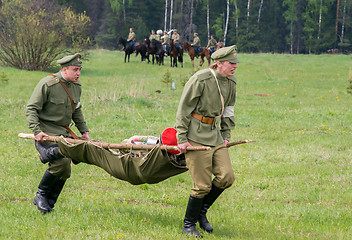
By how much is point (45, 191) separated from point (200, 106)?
2.32m

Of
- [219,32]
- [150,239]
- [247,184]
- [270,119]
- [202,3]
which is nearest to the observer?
[150,239]

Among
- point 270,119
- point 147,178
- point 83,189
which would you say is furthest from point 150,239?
point 270,119

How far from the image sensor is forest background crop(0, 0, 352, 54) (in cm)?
5972

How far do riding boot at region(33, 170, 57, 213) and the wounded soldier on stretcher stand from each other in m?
0.24

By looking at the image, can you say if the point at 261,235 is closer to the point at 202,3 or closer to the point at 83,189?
the point at 83,189

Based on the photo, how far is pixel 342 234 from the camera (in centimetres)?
542

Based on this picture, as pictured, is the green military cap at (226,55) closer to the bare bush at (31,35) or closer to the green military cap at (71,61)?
the green military cap at (71,61)

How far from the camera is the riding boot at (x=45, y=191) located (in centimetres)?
580

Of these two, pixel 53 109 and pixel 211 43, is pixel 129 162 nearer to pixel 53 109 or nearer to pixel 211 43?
pixel 53 109

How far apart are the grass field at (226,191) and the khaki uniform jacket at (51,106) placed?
3.57ft

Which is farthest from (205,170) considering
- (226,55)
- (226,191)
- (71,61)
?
(226,191)

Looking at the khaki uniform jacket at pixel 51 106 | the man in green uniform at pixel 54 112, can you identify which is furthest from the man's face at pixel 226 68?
the khaki uniform jacket at pixel 51 106

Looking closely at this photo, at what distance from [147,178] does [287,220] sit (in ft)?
6.46

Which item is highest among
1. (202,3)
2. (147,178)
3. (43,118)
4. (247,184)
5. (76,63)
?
(202,3)
